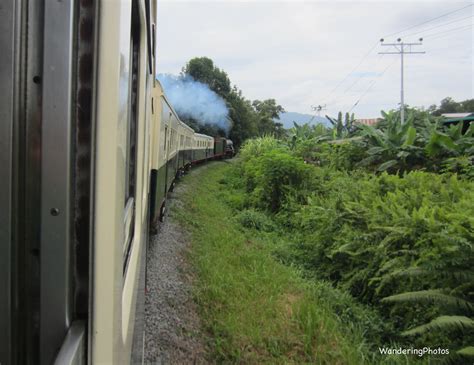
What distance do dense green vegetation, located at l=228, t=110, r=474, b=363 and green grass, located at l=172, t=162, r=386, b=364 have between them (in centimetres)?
53

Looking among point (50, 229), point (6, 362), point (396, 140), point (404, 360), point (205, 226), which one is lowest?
point (404, 360)

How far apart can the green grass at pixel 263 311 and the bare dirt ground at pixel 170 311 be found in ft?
0.49

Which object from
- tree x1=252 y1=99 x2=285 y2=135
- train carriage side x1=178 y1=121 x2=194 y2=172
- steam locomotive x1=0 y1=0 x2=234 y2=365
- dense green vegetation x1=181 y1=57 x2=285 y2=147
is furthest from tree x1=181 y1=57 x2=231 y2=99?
steam locomotive x1=0 y1=0 x2=234 y2=365

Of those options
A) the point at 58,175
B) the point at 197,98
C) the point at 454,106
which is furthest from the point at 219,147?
the point at 454,106

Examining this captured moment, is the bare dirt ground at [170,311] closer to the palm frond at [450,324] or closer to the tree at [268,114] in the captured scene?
the palm frond at [450,324]

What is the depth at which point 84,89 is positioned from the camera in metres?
0.78

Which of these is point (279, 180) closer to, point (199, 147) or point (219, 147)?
point (199, 147)

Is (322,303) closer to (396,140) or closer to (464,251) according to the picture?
(464,251)

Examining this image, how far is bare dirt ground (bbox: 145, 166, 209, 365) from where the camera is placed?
11.8 ft

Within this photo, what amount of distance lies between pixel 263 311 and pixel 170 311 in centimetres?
104

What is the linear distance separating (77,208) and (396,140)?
1110 centimetres

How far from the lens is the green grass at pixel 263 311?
372cm

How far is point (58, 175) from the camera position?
768 mm

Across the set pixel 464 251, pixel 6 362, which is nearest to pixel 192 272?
pixel 464 251
